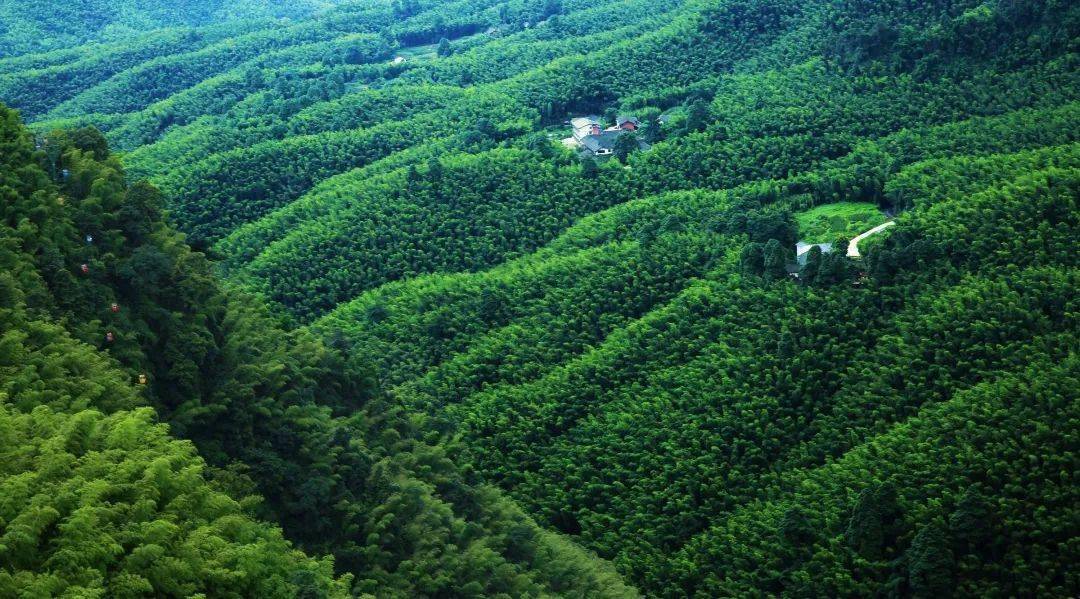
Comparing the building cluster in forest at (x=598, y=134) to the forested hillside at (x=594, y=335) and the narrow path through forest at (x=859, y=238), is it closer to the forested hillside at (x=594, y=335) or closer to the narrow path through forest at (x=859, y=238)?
the forested hillside at (x=594, y=335)

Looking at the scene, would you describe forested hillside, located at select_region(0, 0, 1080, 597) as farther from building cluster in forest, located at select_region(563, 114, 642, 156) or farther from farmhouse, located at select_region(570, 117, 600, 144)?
farmhouse, located at select_region(570, 117, 600, 144)

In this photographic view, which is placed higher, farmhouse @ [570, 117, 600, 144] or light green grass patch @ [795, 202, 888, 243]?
light green grass patch @ [795, 202, 888, 243]

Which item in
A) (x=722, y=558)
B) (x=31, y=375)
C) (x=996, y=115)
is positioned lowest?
(x=722, y=558)

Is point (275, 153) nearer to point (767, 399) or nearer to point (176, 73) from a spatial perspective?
point (176, 73)

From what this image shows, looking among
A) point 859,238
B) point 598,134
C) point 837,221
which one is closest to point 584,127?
point 598,134

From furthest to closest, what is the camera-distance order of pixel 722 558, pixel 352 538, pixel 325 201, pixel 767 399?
pixel 325 201, pixel 767 399, pixel 722 558, pixel 352 538

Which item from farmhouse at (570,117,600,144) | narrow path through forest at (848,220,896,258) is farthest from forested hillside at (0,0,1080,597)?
farmhouse at (570,117,600,144)

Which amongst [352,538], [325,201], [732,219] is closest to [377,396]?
[352,538]

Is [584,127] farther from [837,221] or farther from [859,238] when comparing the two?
[859,238]
